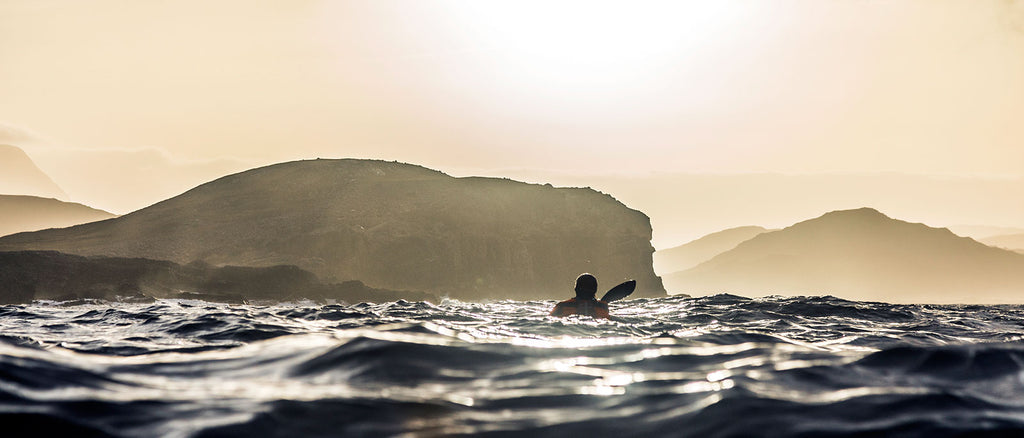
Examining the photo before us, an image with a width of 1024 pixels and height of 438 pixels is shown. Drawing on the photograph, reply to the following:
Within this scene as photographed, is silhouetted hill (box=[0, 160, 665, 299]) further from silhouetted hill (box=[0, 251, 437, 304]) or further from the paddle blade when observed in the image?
the paddle blade

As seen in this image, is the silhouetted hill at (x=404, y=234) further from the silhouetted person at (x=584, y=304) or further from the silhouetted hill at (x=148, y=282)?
the silhouetted person at (x=584, y=304)

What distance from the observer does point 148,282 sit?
183 feet

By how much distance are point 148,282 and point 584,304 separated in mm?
53347

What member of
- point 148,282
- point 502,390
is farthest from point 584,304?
point 148,282

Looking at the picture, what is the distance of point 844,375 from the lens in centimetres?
546

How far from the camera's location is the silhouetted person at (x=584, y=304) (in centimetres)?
1324

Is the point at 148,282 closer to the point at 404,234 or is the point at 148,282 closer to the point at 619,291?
the point at 404,234

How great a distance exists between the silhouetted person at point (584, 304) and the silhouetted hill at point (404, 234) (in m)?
65.5

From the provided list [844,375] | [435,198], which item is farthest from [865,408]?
[435,198]

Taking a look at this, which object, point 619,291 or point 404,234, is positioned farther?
point 404,234

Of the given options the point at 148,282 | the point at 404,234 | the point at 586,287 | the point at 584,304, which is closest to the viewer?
the point at 584,304

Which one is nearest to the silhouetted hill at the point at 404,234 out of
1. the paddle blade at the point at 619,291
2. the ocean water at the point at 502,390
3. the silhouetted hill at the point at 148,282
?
the silhouetted hill at the point at 148,282

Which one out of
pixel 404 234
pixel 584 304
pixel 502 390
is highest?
pixel 404 234

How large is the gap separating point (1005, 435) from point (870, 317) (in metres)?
15.7
